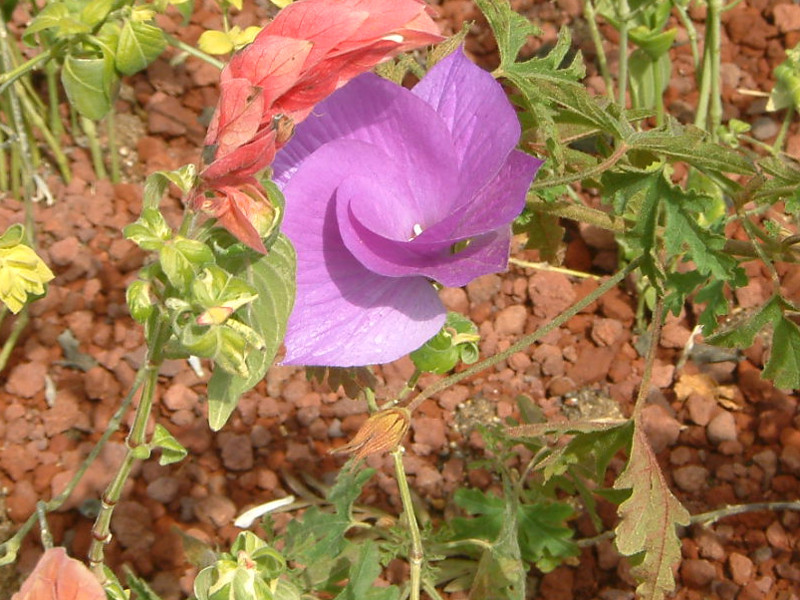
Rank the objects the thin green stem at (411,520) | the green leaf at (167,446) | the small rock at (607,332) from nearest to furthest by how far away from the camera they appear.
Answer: the green leaf at (167,446), the thin green stem at (411,520), the small rock at (607,332)

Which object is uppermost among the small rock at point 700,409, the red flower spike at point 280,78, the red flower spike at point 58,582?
the red flower spike at point 280,78

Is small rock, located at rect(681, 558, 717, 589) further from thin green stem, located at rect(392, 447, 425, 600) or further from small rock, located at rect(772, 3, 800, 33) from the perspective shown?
small rock, located at rect(772, 3, 800, 33)

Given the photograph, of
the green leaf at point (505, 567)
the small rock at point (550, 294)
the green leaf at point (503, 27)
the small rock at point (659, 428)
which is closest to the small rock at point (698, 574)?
the small rock at point (659, 428)

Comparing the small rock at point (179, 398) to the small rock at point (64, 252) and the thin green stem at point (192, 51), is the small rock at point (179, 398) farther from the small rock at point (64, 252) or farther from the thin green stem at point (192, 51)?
the thin green stem at point (192, 51)

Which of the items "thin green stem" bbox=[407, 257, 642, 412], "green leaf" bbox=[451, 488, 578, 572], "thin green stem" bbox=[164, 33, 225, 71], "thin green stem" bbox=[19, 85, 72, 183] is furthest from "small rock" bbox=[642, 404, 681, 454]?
"thin green stem" bbox=[19, 85, 72, 183]

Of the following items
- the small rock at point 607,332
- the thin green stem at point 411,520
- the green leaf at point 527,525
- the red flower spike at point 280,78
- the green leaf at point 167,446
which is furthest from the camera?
the small rock at point 607,332

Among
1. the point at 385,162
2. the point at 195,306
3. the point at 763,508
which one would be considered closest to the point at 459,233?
the point at 385,162

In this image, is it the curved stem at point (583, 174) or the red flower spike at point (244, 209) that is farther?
the curved stem at point (583, 174)
